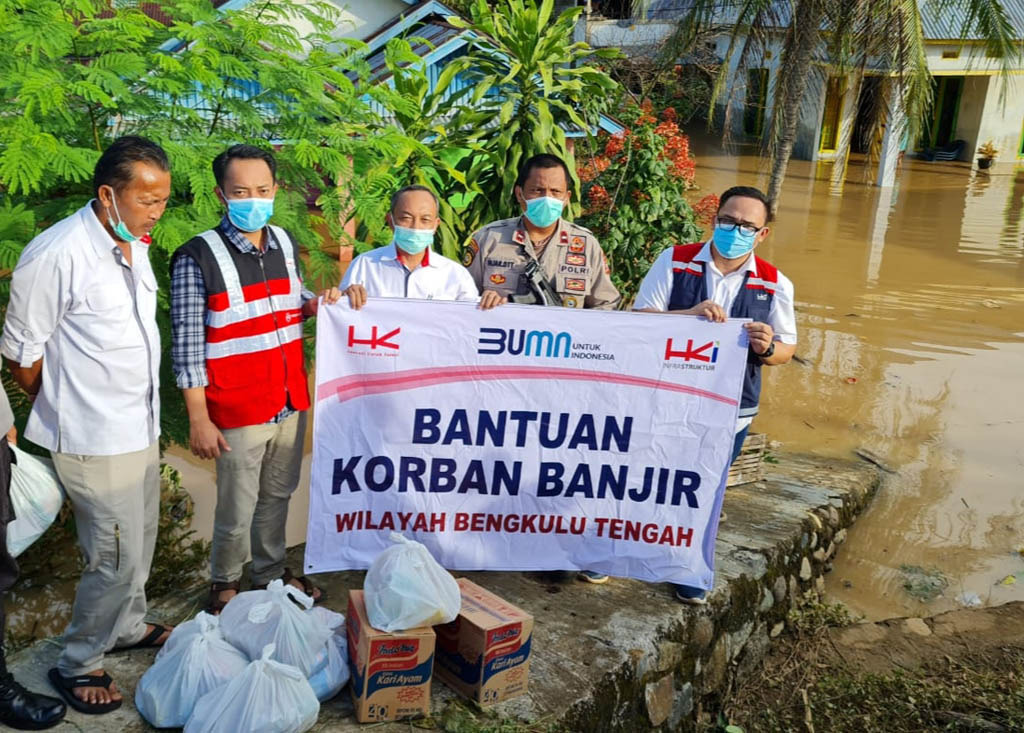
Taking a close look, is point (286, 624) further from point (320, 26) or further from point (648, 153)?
point (648, 153)

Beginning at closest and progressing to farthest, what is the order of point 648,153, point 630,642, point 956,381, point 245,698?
point 245,698 < point 630,642 < point 648,153 < point 956,381

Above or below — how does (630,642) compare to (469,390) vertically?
below

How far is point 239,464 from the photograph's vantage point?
3.31 meters

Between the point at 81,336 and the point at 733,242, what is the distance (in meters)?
2.56

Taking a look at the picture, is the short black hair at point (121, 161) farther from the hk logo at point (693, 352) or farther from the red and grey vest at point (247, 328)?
the hk logo at point (693, 352)

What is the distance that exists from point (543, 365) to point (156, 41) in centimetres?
260

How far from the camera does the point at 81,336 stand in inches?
108

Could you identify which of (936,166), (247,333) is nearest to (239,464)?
(247,333)

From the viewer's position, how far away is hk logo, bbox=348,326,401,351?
11.5 ft

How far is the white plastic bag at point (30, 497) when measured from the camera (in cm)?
277

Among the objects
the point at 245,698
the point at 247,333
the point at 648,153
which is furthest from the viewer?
the point at 648,153

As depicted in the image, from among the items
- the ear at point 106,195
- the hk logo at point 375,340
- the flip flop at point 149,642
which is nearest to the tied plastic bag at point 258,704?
the flip flop at point 149,642

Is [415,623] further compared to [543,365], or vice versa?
[543,365]

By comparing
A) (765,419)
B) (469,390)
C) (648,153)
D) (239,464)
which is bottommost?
(765,419)
